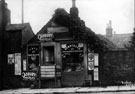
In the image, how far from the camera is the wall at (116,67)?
67.5ft

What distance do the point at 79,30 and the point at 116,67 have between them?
146 inches

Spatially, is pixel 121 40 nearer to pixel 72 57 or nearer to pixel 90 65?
pixel 72 57

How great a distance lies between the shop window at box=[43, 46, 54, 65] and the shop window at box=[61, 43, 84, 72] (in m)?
1.03

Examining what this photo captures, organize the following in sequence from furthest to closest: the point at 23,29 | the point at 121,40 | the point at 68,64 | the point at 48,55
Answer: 1. the point at 121,40
2. the point at 23,29
3. the point at 48,55
4. the point at 68,64

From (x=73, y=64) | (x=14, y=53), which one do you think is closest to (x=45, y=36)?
(x=73, y=64)

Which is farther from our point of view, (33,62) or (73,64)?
(33,62)

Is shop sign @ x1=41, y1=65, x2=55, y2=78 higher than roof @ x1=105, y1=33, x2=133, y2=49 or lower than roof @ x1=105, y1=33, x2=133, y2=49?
lower

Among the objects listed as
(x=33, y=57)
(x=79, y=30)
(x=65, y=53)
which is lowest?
(x=33, y=57)

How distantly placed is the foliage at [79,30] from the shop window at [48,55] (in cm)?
204

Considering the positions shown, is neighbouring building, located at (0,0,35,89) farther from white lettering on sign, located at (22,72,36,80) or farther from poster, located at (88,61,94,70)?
poster, located at (88,61,94,70)

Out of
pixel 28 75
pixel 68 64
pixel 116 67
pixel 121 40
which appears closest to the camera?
pixel 116 67

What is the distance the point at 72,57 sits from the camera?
2220 cm

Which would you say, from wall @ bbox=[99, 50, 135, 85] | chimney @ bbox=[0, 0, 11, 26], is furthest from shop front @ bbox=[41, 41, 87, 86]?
chimney @ bbox=[0, 0, 11, 26]

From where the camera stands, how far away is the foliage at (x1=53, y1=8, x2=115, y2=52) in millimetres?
21533
